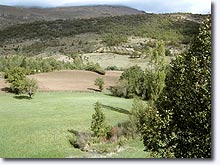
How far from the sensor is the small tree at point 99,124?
6.70m

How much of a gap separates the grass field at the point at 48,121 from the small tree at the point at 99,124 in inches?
4.6

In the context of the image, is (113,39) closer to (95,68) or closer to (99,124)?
(95,68)

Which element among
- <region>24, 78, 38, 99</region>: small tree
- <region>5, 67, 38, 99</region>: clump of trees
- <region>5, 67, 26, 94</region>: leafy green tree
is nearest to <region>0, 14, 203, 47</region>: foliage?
<region>5, 67, 26, 94</region>: leafy green tree

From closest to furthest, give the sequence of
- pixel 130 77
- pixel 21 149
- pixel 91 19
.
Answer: pixel 21 149
pixel 130 77
pixel 91 19

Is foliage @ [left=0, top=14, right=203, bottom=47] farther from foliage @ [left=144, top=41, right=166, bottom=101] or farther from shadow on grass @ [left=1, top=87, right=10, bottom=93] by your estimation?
shadow on grass @ [left=1, top=87, right=10, bottom=93]

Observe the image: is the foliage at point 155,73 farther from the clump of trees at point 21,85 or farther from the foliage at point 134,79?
the clump of trees at point 21,85

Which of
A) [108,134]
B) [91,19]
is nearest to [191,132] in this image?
[108,134]

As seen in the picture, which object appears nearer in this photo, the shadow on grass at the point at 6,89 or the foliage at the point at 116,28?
the foliage at the point at 116,28

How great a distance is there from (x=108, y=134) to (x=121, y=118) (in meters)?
0.42

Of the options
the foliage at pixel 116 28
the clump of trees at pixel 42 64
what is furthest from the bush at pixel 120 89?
the foliage at pixel 116 28

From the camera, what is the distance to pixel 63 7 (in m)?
7.02

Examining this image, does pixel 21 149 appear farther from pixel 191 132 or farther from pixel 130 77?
pixel 130 77

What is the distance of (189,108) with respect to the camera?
212 inches

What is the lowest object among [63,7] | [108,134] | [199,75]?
[108,134]
